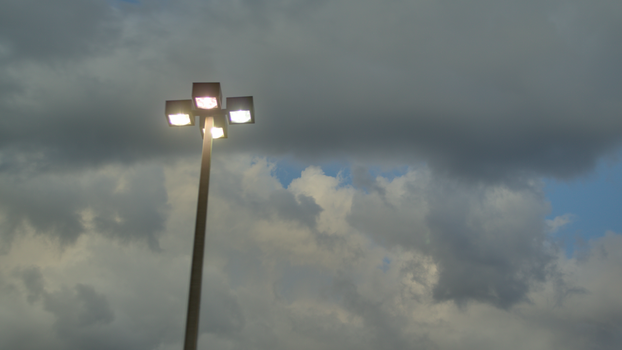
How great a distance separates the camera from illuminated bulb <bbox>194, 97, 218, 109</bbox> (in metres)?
9.06

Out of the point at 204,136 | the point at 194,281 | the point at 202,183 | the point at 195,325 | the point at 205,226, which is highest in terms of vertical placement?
the point at 204,136

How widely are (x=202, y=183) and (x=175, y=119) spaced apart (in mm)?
2226

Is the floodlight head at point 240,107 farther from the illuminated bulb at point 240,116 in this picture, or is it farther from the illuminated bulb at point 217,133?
the illuminated bulb at point 217,133

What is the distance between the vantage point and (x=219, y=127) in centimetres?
962

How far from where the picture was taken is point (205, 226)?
806 centimetres

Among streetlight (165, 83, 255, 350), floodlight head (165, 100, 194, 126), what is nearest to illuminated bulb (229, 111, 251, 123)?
streetlight (165, 83, 255, 350)

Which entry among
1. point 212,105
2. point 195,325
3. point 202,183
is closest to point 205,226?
point 202,183

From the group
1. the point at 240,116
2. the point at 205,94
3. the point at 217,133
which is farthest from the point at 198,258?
the point at 205,94

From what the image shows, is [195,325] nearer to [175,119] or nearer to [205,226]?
[205,226]

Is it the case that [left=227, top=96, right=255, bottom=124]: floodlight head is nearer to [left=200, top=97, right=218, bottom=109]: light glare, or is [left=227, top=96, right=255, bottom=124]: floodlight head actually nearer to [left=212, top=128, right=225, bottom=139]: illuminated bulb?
[left=200, top=97, right=218, bottom=109]: light glare

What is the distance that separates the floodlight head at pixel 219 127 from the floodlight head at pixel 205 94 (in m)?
0.46

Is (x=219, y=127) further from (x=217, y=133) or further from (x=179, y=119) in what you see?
(x=179, y=119)

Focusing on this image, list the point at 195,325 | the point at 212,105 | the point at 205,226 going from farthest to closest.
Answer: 1. the point at 212,105
2. the point at 205,226
3. the point at 195,325

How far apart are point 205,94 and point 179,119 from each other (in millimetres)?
1114
